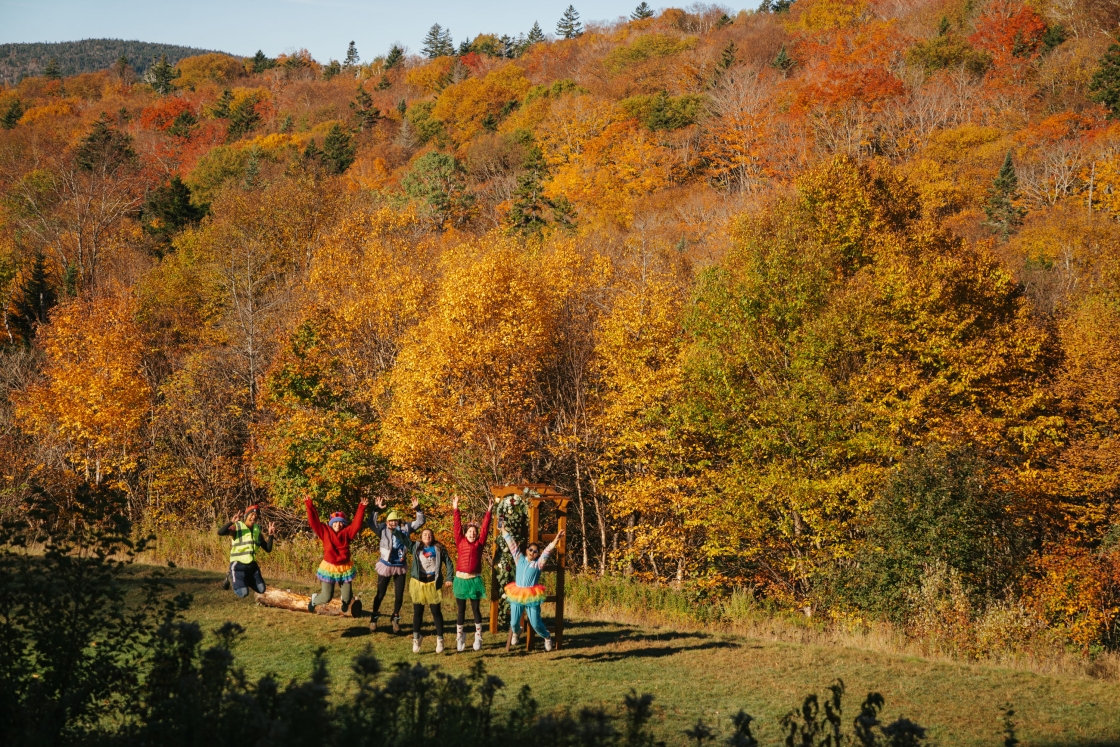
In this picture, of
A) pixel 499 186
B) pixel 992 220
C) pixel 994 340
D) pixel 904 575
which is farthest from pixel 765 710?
pixel 499 186

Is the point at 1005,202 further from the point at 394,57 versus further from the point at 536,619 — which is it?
the point at 394,57

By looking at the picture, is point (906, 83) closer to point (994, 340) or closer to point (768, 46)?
point (768, 46)

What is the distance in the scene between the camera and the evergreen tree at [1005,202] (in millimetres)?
53969

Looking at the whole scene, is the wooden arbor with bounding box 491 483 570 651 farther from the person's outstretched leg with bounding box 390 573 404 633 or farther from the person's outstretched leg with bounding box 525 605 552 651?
the person's outstretched leg with bounding box 390 573 404 633

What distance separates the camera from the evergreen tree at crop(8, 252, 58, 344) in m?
52.0

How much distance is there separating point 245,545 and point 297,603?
1.21m

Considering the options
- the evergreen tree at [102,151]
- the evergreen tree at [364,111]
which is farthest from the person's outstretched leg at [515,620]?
the evergreen tree at [364,111]

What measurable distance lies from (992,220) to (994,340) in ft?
101

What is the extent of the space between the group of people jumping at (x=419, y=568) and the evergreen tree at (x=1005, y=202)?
4851 cm

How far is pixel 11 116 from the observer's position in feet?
370

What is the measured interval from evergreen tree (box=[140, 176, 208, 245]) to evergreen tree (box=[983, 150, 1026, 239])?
51798 mm

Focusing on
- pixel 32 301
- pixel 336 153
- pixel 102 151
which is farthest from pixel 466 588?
pixel 336 153

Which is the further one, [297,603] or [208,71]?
[208,71]

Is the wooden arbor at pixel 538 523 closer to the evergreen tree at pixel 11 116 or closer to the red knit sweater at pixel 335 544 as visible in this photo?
the red knit sweater at pixel 335 544
